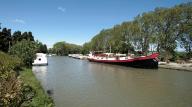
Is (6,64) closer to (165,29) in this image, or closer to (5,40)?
(5,40)

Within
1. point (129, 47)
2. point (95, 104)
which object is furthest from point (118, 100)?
point (129, 47)

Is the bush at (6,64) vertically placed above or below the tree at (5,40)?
below

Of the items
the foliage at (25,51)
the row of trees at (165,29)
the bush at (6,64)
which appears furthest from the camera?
the row of trees at (165,29)

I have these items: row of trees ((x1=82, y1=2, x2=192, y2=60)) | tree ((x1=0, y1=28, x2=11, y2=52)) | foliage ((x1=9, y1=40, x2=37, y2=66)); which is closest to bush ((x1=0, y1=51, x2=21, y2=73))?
foliage ((x1=9, y1=40, x2=37, y2=66))

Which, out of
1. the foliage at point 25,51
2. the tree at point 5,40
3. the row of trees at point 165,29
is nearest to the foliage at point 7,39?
the tree at point 5,40

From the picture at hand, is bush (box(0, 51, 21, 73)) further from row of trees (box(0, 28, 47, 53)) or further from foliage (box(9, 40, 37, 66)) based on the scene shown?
row of trees (box(0, 28, 47, 53))

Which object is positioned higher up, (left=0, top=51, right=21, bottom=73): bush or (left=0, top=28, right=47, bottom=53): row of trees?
(left=0, top=28, right=47, bottom=53): row of trees

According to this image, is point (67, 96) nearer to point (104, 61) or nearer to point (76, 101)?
point (76, 101)

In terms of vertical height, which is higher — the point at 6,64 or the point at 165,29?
the point at 165,29

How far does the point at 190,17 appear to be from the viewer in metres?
69.3

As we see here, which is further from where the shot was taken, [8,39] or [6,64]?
[8,39]

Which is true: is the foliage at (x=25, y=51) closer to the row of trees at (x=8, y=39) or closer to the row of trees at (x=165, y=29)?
the row of trees at (x=8, y=39)

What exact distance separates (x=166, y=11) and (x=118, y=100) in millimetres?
55574

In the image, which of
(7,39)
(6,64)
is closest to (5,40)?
(7,39)
